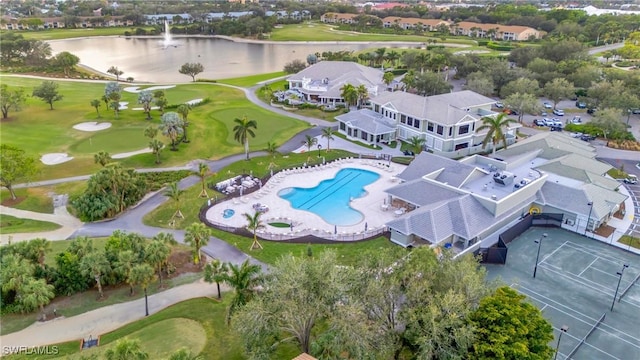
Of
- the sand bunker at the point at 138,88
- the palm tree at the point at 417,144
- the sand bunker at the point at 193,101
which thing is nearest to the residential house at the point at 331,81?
the sand bunker at the point at 193,101

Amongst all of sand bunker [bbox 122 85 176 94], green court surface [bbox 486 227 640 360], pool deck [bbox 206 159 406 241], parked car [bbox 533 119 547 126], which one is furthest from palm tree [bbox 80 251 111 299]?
sand bunker [bbox 122 85 176 94]

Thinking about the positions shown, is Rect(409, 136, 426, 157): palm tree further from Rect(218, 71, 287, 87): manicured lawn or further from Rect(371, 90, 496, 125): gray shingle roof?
Rect(218, 71, 287, 87): manicured lawn

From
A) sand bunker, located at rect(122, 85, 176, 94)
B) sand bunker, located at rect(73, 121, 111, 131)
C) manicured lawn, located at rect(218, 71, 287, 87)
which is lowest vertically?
sand bunker, located at rect(73, 121, 111, 131)

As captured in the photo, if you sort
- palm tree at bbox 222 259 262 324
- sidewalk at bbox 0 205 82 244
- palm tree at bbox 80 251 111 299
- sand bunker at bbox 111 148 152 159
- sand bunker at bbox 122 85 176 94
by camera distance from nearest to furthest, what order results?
1. palm tree at bbox 222 259 262 324
2. palm tree at bbox 80 251 111 299
3. sidewalk at bbox 0 205 82 244
4. sand bunker at bbox 111 148 152 159
5. sand bunker at bbox 122 85 176 94

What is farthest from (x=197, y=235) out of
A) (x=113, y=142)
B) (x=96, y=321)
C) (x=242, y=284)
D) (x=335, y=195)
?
(x=113, y=142)

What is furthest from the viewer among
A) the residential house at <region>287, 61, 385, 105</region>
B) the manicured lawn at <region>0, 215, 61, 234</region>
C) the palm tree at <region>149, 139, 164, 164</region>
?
the residential house at <region>287, 61, 385, 105</region>

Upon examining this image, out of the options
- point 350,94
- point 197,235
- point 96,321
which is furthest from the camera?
point 350,94

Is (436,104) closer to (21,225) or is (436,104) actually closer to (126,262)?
(126,262)
